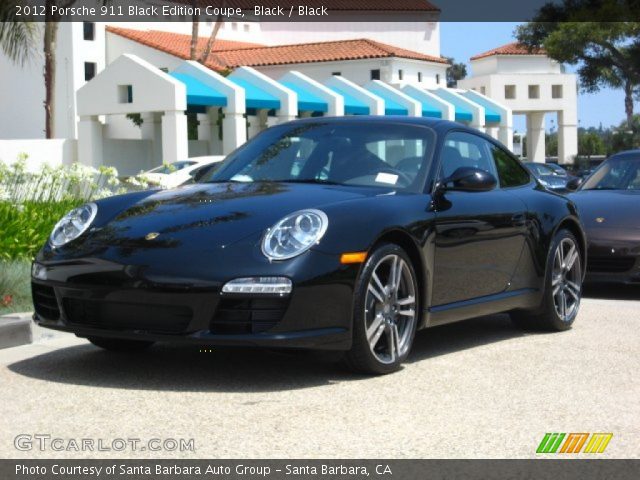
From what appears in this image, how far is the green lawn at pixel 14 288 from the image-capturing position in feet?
26.1

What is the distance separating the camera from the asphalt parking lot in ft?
15.0

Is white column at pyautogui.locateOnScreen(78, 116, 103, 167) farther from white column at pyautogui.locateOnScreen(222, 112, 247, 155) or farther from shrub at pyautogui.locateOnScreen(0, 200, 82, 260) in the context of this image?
shrub at pyautogui.locateOnScreen(0, 200, 82, 260)

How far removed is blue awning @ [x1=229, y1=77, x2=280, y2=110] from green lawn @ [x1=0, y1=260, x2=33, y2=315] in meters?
28.9

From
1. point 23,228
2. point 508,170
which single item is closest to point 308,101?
point 23,228

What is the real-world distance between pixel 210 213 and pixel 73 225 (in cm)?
81

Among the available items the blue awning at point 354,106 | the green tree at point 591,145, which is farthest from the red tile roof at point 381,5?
the green tree at point 591,145

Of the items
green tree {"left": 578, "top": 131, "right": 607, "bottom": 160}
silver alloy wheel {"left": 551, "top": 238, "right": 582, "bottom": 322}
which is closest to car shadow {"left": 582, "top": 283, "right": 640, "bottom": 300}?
silver alloy wheel {"left": 551, "top": 238, "right": 582, "bottom": 322}

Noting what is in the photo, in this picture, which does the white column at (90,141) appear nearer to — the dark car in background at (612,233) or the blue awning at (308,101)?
the blue awning at (308,101)

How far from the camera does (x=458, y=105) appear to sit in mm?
50750

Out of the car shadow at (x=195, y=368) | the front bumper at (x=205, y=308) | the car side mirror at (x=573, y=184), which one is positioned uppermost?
the car side mirror at (x=573, y=184)

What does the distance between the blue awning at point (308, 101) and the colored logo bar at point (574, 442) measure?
3520cm

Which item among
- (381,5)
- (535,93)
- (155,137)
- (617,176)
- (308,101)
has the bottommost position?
(617,176)

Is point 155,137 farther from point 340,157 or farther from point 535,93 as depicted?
point 535,93
